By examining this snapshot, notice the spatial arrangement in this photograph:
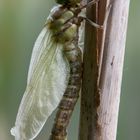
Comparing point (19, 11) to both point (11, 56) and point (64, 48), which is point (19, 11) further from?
point (64, 48)

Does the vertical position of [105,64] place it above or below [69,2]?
below

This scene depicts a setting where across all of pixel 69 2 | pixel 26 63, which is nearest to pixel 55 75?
pixel 69 2

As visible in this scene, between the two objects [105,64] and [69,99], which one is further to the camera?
[69,99]

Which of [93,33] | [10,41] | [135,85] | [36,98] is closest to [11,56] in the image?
[10,41]

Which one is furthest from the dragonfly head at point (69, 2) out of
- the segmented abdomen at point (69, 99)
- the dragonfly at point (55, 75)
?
the segmented abdomen at point (69, 99)

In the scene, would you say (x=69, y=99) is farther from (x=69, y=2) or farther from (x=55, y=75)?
(x=69, y=2)
